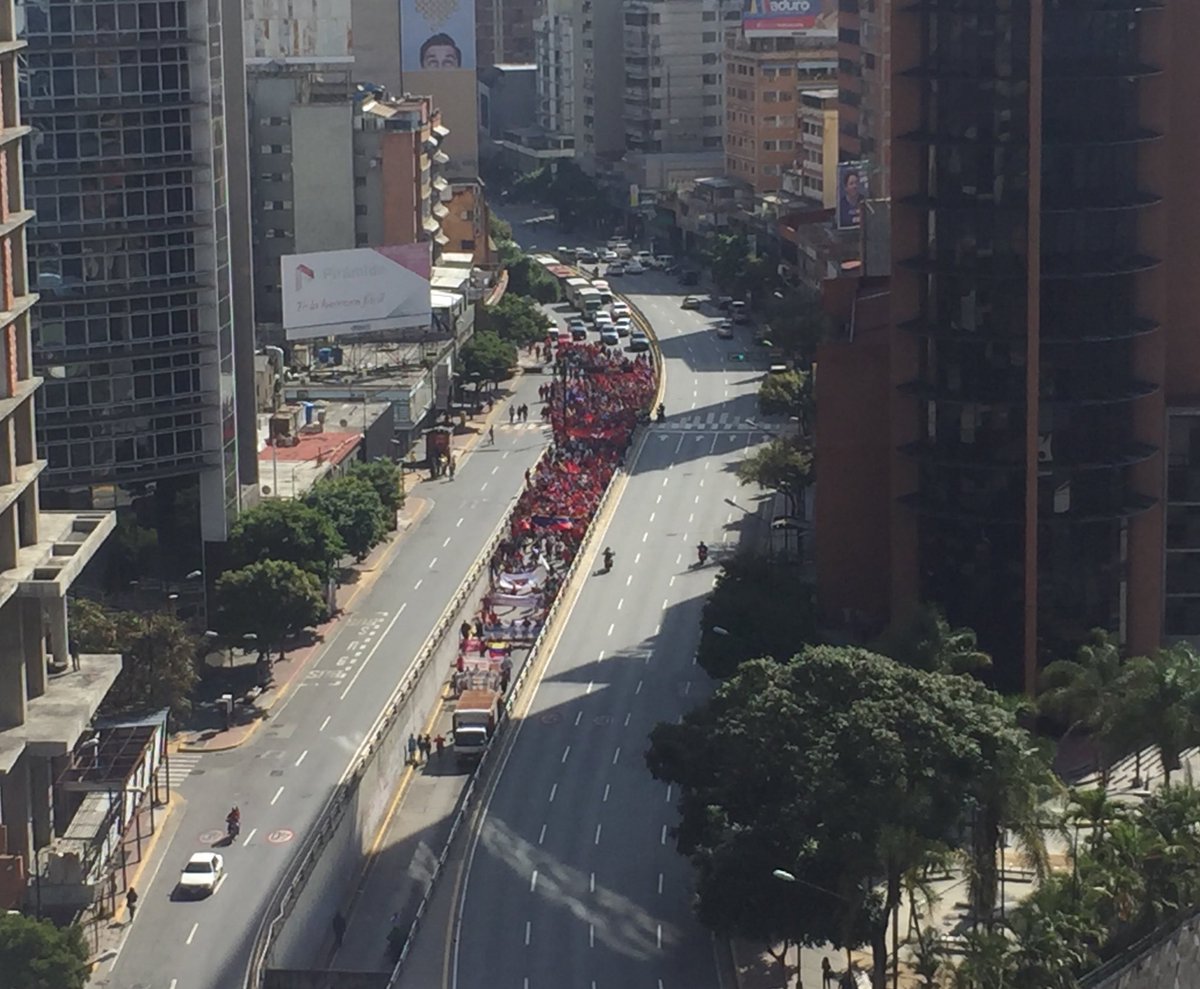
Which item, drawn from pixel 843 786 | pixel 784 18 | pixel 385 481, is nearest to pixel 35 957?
pixel 843 786

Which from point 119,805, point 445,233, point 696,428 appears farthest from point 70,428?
point 445,233

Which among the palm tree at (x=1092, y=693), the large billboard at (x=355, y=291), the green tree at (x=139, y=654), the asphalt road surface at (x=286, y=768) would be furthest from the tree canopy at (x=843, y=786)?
the large billboard at (x=355, y=291)

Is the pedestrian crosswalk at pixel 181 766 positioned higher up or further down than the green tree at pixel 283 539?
further down

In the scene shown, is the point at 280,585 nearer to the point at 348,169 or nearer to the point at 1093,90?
the point at 1093,90

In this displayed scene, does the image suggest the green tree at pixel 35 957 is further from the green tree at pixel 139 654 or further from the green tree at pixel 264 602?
the green tree at pixel 264 602

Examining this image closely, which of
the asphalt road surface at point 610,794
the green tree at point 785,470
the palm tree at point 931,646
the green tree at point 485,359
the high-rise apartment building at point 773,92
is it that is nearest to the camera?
the asphalt road surface at point 610,794

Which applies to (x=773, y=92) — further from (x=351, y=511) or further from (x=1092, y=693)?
(x=1092, y=693)
